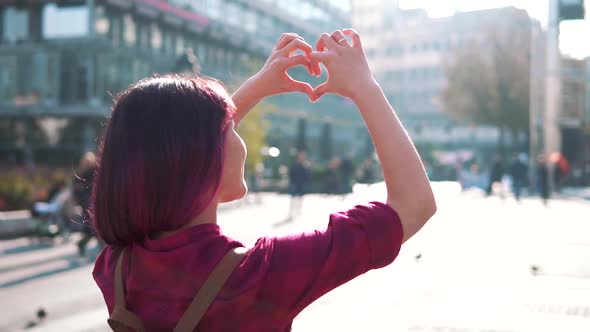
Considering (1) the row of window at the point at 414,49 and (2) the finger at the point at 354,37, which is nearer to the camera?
(2) the finger at the point at 354,37

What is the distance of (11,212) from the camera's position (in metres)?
16.0

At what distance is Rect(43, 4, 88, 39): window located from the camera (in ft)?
120

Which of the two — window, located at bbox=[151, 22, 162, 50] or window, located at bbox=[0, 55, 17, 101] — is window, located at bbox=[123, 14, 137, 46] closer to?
window, located at bbox=[151, 22, 162, 50]

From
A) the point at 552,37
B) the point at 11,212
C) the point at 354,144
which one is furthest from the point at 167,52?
the point at 354,144

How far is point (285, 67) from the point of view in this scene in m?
1.77

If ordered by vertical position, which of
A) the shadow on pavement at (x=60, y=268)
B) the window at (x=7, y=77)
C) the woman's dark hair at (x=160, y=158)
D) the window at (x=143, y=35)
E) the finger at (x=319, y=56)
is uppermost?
the window at (x=143, y=35)

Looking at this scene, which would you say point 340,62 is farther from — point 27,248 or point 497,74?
point 497,74

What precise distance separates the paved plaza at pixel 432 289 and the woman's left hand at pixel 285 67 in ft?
4.30

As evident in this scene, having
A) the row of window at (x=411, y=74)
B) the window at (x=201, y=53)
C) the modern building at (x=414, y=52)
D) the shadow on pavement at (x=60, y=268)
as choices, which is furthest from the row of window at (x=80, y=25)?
the row of window at (x=411, y=74)

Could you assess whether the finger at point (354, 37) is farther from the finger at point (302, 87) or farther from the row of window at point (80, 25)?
the row of window at point (80, 25)

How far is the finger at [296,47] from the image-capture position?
167 centimetres

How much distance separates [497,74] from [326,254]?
165 ft

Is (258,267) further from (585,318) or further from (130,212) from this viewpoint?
(585,318)

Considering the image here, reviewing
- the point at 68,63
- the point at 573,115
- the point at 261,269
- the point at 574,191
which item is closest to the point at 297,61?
the point at 261,269
